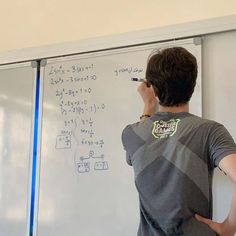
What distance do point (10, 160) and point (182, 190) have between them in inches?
46.4

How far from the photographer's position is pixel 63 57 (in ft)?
6.47

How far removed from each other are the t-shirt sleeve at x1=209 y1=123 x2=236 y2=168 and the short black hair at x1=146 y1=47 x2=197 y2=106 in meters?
0.15

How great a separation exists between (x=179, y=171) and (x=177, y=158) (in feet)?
0.12

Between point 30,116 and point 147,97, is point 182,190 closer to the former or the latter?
point 147,97

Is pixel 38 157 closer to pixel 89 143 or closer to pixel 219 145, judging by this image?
pixel 89 143

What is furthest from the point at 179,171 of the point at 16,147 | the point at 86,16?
the point at 86,16

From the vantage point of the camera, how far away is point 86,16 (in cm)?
220

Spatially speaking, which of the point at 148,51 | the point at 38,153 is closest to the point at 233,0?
the point at 148,51

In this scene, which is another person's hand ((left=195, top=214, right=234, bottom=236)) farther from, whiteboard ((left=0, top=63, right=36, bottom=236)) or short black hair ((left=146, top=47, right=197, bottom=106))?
whiteboard ((left=0, top=63, right=36, bottom=236))

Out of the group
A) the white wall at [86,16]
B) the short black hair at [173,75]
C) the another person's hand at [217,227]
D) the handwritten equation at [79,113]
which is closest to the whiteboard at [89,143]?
the handwritten equation at [79,113]

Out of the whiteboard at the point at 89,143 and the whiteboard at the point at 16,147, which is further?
the whiteboard at the point at 16,147

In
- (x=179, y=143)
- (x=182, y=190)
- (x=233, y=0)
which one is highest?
(x=233, y=0)

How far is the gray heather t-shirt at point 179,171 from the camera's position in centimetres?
110

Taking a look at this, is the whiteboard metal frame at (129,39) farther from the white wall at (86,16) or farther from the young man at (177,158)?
the young man at (177,158)
